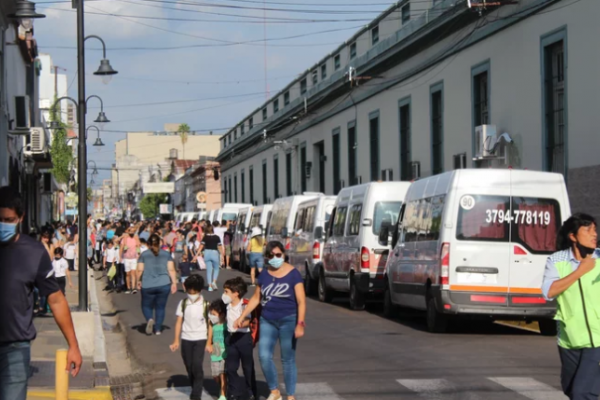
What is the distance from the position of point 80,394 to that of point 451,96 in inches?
823

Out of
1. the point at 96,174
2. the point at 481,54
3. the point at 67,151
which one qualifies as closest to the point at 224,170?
the point at 96,174

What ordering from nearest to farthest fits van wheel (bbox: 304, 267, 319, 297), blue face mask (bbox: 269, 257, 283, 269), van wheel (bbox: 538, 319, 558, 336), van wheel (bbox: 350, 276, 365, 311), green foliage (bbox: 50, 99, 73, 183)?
blue face mask (bbox: 269, 257, 283, 269) → van wheel (bbox: 538, 319, 558, 336) → van wheel (bbox: 350, 276, 365, 311) → van wheel (bbox: 304, 267, 319, 297) → green foliage (bbox: 50, 99, 73, 183)

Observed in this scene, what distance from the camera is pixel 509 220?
16234 millimetres

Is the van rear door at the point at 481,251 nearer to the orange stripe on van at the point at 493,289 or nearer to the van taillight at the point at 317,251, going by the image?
the orange stripe on van at the point at 493,289

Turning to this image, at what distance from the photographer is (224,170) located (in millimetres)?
81250

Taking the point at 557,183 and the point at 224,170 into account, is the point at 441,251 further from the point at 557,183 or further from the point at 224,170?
the point at 224,170

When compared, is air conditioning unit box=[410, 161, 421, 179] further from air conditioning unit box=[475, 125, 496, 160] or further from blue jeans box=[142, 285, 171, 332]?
blue jeans box=[142, 285, 171, 332]

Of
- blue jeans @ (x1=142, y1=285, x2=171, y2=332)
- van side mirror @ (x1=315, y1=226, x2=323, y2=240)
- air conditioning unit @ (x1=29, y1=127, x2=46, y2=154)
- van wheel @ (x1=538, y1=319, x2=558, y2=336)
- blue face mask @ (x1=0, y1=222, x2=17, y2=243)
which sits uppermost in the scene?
air conditioning unit @ (x1=29, y1=127, x2=46, y2=154)

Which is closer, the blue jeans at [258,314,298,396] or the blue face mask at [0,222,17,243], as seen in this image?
the blue face mask at [0,222,17,243]

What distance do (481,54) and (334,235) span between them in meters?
7.63

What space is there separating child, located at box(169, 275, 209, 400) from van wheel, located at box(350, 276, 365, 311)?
10.4 metres

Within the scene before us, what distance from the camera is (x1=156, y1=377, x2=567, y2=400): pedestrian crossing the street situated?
10.6 meters

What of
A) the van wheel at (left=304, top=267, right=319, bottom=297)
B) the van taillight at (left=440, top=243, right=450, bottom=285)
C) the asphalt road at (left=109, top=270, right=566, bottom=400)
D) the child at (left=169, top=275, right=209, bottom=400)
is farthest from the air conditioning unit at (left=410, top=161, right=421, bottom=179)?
the child at (left=169, top=275, right=209, bottom=400)

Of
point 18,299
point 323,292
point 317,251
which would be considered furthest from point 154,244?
point 18,299
